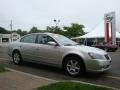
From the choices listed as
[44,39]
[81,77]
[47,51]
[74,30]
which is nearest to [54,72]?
[47,51]

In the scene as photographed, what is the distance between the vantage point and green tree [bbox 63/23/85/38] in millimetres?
81363

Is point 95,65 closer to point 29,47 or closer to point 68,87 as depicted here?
point 68,87

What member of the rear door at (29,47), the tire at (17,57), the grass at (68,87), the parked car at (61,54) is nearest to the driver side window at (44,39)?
the parked car at (61,54)

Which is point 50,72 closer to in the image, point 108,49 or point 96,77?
point 96,77

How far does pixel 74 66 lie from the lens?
327 inches

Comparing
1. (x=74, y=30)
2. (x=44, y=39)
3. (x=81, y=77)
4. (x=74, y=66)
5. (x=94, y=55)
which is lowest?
(x=81, y=77)

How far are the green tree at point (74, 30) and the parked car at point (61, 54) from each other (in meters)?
70.3

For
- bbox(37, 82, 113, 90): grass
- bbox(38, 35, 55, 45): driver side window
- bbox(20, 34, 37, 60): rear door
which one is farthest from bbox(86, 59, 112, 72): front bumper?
bbox(20, 34, 37, 60): rear door

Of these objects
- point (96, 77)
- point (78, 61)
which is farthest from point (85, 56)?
point (96, 77)

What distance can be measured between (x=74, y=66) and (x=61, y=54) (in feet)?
2.23

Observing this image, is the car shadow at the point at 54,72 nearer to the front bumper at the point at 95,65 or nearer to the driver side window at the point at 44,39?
the front bumper at the point at 95,65

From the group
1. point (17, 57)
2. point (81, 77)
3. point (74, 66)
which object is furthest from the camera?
point (17, 57)

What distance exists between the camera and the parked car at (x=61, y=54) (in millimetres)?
8023

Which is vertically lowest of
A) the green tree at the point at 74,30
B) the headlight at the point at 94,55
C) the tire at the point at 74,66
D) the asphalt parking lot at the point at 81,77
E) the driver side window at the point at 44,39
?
the asphalt parking lot at the point at 81,77
